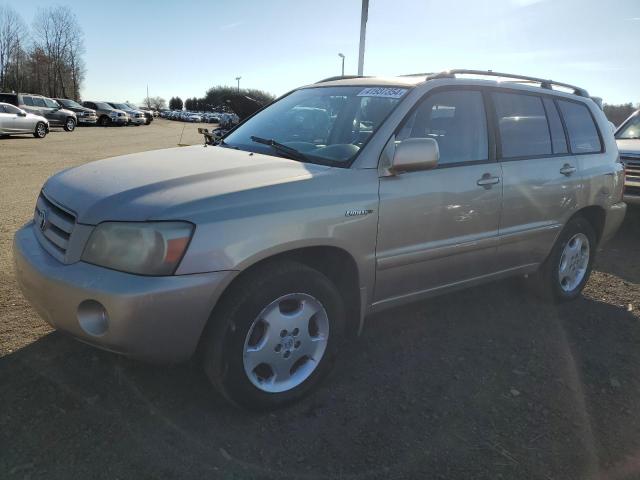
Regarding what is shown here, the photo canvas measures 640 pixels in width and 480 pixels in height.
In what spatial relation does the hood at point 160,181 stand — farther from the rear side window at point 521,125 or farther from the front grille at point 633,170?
the front grille at point 633,170

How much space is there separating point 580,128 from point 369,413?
127 inches

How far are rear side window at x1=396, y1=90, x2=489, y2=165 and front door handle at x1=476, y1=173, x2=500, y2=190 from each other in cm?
14

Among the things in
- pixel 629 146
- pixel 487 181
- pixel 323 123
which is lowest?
pixel 487 181

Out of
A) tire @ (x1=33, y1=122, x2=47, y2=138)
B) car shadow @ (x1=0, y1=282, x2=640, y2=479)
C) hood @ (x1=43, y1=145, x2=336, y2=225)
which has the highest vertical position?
hood @ (x1=43, y1=145, x2=336, y2=225)

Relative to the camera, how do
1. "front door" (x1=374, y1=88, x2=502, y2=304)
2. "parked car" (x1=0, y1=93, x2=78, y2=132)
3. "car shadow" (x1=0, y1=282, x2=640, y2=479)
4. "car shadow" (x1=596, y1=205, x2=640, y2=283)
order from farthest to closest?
"parked car" (x1=0, y1=93, x2=78, y2=132)
"car shadow" (x1=596, y1=205, x2=640, y2=283)
"front door" (x1=374, y1=88, x2=502, y2=304)
"car shadow" (x1=0, y1=282, x2=640, y2=479)

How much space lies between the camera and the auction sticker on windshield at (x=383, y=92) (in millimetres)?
3252

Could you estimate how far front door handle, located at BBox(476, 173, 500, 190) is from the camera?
342cm

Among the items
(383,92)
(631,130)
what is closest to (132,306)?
(383,92)

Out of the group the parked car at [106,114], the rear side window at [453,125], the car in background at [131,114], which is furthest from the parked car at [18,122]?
the rear side window at [453,125]

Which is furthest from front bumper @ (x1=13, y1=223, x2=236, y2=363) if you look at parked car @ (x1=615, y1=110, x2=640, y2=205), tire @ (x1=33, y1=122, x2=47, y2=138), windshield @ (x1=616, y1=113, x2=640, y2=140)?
tire @ (x1=33, y1=122, x2=47, y2=138)

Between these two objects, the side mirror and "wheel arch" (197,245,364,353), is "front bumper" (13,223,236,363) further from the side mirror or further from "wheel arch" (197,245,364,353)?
the side mirror

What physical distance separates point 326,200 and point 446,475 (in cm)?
143

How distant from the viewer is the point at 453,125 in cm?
348

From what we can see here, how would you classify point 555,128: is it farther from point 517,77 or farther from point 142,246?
point 142,246
